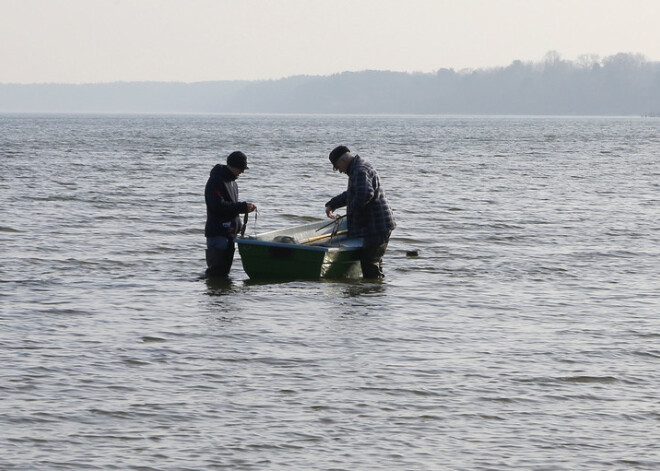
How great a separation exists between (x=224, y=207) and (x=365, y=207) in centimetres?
179

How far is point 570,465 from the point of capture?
748 cm

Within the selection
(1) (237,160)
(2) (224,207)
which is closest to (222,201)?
(2) (224,207)

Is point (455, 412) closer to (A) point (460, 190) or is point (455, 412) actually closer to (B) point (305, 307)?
(B) point (305, 307)

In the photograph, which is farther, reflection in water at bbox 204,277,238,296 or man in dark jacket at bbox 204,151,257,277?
reflection in water at bbox 204,277,238,296

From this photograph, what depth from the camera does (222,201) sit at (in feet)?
46.6

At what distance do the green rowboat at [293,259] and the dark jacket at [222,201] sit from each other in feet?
1.20

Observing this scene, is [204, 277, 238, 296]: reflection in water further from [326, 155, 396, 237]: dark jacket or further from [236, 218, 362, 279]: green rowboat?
[326, 155, 396, 237]: dark jacket

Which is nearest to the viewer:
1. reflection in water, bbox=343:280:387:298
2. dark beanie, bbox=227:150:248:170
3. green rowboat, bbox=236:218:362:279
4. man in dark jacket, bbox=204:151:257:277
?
dark beanie, bbox=227:150:248:170

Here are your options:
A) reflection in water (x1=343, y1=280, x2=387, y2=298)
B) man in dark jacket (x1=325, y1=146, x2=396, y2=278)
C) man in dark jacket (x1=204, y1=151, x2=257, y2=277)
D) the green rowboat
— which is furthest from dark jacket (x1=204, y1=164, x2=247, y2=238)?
reflection in water (x1=343, y1=280, x2=387, y2=298)

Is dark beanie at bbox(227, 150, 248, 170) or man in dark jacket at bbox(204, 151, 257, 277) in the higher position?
dark beanie at bbox(227, 150, 248, 170)

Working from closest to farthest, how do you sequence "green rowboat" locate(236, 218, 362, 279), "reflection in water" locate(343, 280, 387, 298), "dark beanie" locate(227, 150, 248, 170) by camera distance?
"dark beanie" locate(227, 150, 248, 170), "reflection in water" locate(343, 280, 387, 298), "green rowboat" locate(236, 218, 362, 279)

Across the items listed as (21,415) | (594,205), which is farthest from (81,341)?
(594,205)

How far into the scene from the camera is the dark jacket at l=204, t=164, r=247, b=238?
1412 centimetres

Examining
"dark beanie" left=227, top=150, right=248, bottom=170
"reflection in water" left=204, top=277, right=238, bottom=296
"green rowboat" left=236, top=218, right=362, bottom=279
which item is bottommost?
"reflection in water" left=204, top=277, right=238, bottom=296
